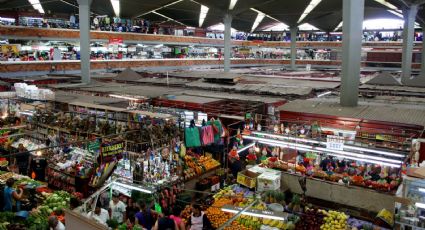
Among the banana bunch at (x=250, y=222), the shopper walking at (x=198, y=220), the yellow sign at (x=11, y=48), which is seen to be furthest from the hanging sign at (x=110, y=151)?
the yellow sign at (x=11, y=48)

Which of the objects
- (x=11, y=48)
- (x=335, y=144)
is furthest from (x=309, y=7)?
(x=335, y=144)

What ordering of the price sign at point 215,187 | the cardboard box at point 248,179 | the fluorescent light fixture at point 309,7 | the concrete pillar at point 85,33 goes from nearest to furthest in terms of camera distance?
the cardboard box at point 248,179 < the price sign at point 215,187 < the concrete pillar at point 85,33 < the fluorescent light fixture at point 309,7

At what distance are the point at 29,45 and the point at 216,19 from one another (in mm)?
17200

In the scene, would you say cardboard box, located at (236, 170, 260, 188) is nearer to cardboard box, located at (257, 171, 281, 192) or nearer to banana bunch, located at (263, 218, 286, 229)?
cardboard box, located at (257, 171, 281, 192)

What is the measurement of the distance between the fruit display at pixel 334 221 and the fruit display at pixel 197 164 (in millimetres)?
4138

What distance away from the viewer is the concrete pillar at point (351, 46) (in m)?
11.6

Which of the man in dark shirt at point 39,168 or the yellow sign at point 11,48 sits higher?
the yellow sign at point 11,48

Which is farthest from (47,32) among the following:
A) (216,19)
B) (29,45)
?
(216,19)

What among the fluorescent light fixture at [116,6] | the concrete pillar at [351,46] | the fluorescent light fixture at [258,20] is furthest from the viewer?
Answer: the fluorescent light fixture at [258,20]

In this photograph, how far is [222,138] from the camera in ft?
39.8

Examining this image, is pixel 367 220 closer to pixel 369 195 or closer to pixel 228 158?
pixel 369 195

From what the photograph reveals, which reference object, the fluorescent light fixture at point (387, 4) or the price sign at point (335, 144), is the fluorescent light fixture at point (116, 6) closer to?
the fluorescent light fixture at point (387, 4)

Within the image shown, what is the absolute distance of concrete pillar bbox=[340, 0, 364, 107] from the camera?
11.6 meters

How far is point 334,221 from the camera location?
740 cm
